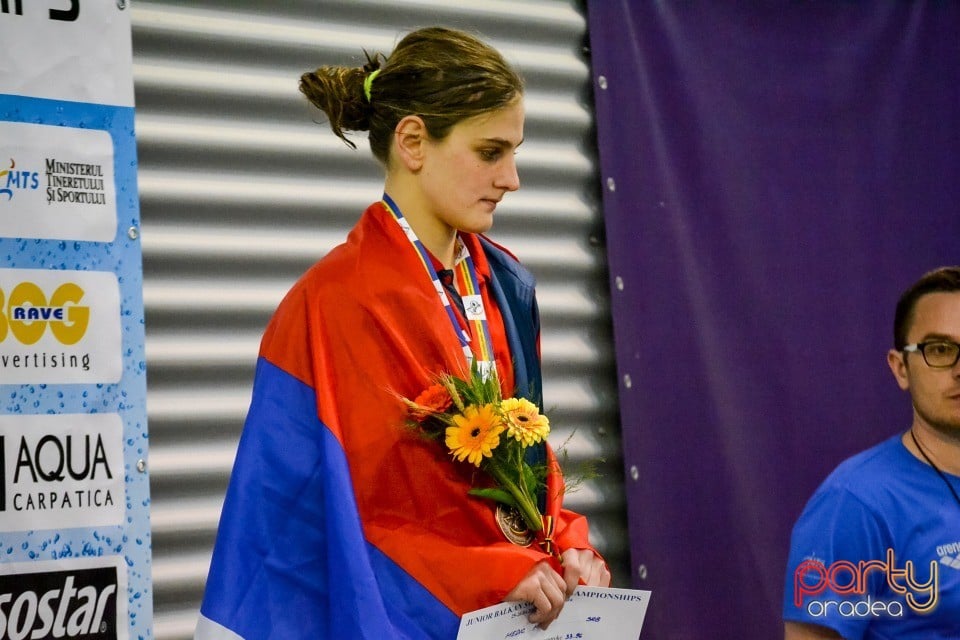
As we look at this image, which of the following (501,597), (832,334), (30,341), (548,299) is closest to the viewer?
(501,597)

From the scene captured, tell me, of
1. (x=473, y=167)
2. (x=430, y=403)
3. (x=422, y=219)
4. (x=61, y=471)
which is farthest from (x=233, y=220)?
(x=430, y=403)

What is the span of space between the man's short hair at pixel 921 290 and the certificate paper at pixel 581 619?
1384 mm

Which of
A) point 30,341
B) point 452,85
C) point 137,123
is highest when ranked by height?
point 137,123

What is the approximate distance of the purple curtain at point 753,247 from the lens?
4391 millimetres

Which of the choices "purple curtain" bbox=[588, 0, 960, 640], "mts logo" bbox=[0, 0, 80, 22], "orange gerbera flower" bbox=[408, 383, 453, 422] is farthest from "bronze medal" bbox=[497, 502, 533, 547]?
"purple curtain" bbox=[588, 0, 960, 640]

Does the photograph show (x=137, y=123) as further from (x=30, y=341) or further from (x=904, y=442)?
(x=904, y=442)

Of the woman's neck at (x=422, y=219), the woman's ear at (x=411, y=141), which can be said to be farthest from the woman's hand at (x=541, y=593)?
the woman's ear at (x=411, y=141)

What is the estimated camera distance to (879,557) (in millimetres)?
3180

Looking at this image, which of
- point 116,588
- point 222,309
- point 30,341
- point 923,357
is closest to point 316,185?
point 222,309

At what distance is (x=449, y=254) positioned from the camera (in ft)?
9.21

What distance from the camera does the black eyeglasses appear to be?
3.37 m

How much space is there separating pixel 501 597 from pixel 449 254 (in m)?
0.77

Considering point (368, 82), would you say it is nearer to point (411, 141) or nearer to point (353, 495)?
point (411, 141)

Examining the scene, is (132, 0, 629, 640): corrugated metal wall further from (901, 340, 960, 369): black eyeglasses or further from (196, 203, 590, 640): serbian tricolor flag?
(901, 340, 960, 369): black eyeglasses
